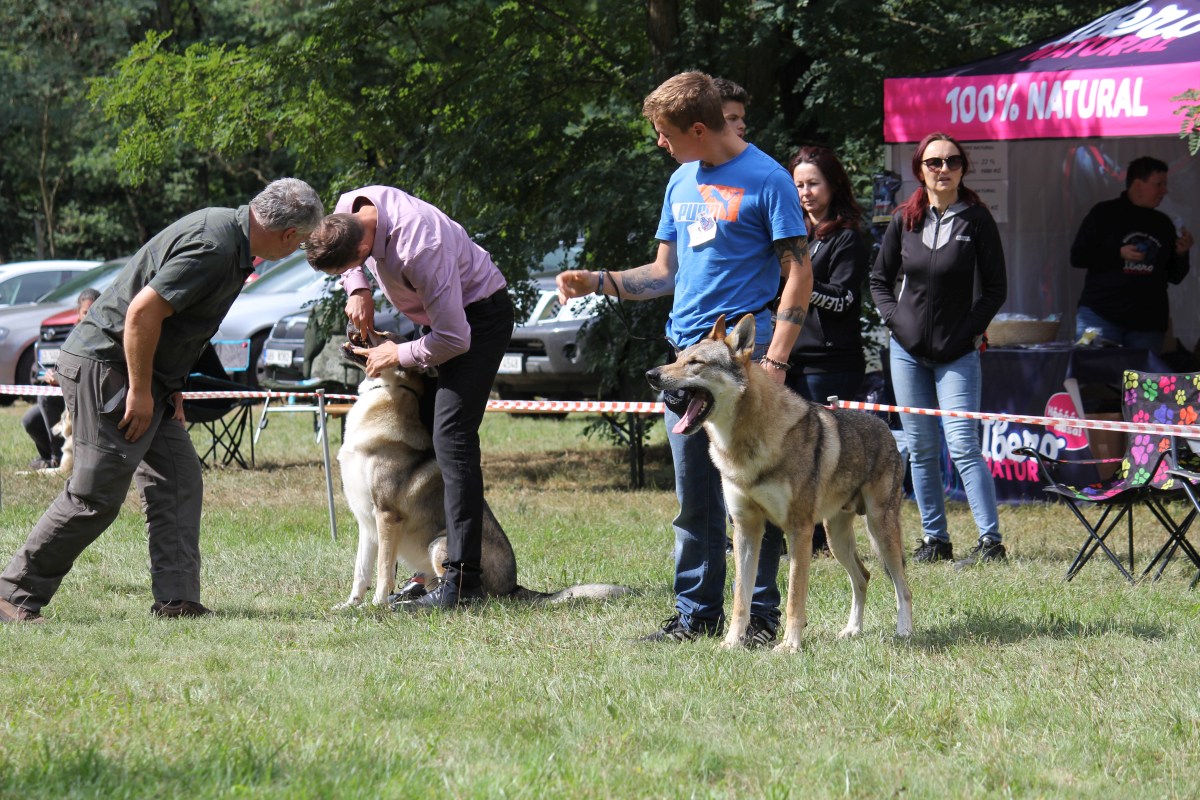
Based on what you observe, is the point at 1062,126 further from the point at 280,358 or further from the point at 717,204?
the point at 280,358

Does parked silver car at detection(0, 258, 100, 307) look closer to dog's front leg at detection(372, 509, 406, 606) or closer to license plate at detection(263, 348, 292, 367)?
license plate at detection(263, 348, 292, 367)

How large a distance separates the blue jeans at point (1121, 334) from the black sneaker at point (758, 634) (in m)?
5.28

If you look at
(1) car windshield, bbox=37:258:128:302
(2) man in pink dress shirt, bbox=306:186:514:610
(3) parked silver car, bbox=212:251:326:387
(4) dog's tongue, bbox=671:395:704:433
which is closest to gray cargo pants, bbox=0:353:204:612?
(2) man in pink dress shirt, bbox=306:186:514:610

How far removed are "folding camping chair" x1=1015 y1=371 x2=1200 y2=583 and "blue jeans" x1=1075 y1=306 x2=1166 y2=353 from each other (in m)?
2.51

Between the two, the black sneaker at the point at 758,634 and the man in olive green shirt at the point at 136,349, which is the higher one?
the man in olive green shirt at the point at 136,349

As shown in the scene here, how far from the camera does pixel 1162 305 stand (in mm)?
9414

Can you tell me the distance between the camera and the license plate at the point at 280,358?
12.6 m

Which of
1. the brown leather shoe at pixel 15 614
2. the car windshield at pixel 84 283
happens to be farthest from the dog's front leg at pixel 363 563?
the car windshield at pixel 84 283

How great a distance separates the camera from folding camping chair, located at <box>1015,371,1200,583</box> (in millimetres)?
6328

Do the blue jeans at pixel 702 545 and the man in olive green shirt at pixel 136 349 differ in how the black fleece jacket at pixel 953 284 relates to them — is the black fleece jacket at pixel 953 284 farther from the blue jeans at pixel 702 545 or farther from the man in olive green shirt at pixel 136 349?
the man in olive green shirt at pixel 136 349

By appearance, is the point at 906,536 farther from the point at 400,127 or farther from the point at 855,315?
the point at 400,127

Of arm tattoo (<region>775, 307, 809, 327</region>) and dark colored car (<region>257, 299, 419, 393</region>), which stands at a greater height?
arm tattoo (<region>775, 307, 809, 327</region>)

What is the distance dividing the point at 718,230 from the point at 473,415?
57.2 inches

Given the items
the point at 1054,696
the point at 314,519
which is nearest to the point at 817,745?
the point at 1054,696
